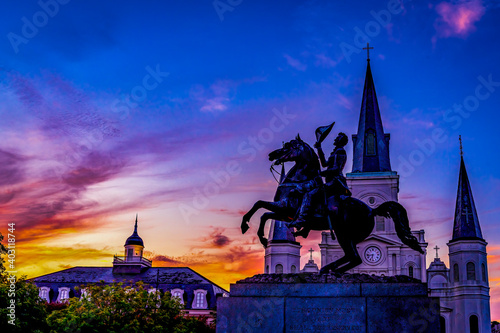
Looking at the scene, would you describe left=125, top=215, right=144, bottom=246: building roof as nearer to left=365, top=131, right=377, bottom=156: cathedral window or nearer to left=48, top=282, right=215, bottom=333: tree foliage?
left=365, top=131, right=377, bottom=156: cathedral window

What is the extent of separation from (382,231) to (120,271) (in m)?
36.8

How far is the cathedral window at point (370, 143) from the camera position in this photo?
313 feet

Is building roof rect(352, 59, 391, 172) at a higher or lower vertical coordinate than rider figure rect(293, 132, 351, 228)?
higher

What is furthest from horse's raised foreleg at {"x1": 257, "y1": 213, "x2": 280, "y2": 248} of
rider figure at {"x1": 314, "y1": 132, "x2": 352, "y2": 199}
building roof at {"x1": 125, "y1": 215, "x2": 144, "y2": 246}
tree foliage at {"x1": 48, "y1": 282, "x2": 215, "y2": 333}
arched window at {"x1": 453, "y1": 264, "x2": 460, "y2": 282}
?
building roof at {"x1": 125, "y1": 215, "x2": 144, "y2": 246}

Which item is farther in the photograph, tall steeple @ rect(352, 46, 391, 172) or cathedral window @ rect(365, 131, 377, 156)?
cathedral window @ rect(365, 131, 377, 156)

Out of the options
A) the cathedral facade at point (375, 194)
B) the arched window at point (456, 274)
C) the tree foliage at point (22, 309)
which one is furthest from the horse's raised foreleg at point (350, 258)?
the arched window at point (456, 274)

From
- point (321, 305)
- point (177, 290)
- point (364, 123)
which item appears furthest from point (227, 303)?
point (364, 123)

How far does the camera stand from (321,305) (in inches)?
587

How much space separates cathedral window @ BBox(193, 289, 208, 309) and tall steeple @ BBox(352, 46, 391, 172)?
2902 cm

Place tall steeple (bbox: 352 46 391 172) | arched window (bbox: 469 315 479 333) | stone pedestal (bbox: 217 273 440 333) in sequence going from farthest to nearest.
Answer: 1. tall steeple (bbox: 352 46 391 172)
2. arched window (bbox: 469 315 479 333)
3. stone pedestal (bbox: 217 273 440 333)

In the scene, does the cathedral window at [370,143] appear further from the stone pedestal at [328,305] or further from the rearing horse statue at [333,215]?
the stone pedestal at [328,305]

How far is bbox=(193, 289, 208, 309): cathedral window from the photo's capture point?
8131cm

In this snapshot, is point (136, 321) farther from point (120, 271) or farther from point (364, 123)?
point (364, 123)

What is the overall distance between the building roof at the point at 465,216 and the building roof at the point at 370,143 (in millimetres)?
11249
